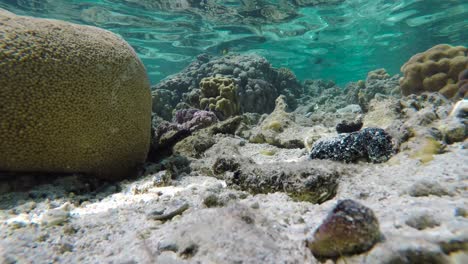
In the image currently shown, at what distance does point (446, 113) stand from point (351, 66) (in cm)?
4069

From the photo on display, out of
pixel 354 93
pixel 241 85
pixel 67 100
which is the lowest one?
pixel 354 93

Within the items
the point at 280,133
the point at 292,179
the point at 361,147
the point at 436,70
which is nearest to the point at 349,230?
the point at 292,179

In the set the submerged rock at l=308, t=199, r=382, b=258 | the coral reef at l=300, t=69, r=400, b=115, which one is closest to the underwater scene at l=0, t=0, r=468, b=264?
the submerged rock at l=308, t=199, r=382, b=258

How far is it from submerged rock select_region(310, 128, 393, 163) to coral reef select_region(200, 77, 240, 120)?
434 centimetres

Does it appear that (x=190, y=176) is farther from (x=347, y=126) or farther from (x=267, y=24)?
(x=267, y=24)

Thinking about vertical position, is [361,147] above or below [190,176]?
above

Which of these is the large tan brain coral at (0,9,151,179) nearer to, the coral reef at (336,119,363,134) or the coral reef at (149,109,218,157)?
the coral reef at (149,109,218,157)

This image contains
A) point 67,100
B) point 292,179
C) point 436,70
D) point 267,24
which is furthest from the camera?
point 267,24

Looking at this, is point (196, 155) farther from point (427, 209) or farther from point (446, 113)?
point (446, 113)

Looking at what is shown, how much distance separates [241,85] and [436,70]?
6.57m

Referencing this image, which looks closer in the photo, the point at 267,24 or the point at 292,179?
the point at 292,179

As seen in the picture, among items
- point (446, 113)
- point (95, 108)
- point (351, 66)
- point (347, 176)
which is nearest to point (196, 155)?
point (95, 108)

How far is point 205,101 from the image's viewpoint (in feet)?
23.0

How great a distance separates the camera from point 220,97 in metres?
6.73
